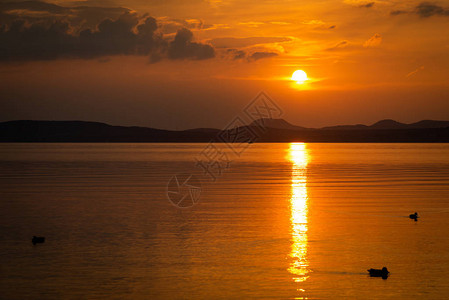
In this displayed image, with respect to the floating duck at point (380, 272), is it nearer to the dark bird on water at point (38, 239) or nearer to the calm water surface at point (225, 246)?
the calm water surface at point (225, 246)

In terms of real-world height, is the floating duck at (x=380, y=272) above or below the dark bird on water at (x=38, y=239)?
below

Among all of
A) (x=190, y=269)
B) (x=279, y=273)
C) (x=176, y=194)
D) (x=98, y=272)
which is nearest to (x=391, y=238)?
(x=279, y=273)

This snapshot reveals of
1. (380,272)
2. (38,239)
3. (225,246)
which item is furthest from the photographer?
(38,239)

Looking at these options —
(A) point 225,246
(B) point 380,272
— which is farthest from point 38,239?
(B) point 380,272

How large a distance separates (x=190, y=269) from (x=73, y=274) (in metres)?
2.84

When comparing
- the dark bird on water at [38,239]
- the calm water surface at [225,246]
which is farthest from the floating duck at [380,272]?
the dark bird on water at [38,239]

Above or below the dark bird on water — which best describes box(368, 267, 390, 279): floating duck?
below

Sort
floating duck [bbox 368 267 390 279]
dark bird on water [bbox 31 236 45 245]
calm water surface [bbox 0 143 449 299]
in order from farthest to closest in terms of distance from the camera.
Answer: dark bird on water [bbox 31 236 45 245] → floating duck [bbox 368 267 390 279] → calm water surface [bbox 0 143 449 299]

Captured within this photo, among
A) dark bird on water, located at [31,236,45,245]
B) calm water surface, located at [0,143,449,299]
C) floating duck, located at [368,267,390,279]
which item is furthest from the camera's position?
dark bird on water, located at [31,236,45,245]

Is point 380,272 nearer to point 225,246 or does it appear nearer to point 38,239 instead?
point 225,246

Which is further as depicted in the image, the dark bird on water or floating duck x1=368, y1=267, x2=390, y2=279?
the dark bird on water

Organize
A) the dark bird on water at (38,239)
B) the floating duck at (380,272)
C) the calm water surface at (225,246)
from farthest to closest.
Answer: the dark bird on water at (38,239) < the floating duck at (380,272) < the calm water surface at (225,246)

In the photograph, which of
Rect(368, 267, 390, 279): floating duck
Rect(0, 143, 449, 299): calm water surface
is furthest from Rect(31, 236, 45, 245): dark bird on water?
Rect(368, 267, 390, 279): floating duck

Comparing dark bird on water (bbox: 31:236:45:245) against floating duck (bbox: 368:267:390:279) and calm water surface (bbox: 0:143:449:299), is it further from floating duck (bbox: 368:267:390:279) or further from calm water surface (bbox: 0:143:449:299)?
floating duck (bbox: 368:267:390:279)
